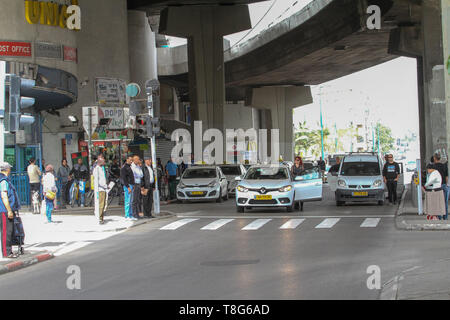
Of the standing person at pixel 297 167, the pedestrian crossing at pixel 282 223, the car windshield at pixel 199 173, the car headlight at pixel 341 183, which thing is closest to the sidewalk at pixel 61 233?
the pedestrian crossing at pixel 282 223

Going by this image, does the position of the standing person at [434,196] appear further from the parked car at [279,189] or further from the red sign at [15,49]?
the red sign at [15,49]

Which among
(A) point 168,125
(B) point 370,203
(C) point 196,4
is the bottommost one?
(B) point 370,203

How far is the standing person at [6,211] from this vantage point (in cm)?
1435

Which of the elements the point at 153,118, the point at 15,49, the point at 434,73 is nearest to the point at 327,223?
the point at 153,118

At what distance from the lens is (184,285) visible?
1083 centimetres

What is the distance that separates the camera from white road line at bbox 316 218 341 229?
64.8 ft

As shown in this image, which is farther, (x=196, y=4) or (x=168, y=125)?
(x=168, y=125)

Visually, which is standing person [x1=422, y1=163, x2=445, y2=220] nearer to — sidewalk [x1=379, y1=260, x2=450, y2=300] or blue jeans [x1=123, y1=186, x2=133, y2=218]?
sidewalk [x1=379, y1=260, x2=450, y2=300]

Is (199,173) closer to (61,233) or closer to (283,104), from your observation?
(61,233)

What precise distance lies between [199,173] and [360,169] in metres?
7.54
